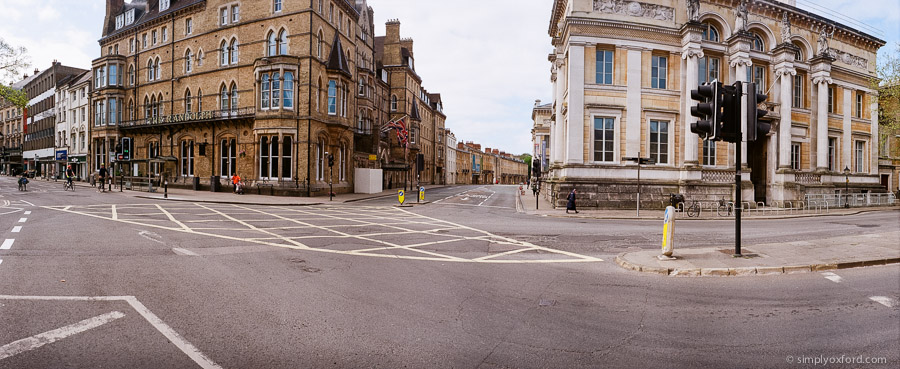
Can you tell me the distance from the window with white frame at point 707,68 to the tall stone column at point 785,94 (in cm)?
474

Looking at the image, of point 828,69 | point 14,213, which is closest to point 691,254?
point 14,213

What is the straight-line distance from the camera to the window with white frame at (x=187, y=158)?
35.8m

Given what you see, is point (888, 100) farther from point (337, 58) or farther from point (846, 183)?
point (337, 58)

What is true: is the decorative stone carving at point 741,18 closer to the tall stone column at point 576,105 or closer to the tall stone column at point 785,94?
the tall stone column at point 785,94

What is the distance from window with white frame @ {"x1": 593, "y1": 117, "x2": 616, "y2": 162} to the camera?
24.4m

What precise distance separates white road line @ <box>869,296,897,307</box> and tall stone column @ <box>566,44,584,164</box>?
61.2 feet

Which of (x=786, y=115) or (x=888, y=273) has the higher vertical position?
(x=786, y=115)

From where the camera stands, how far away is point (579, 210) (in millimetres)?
23234

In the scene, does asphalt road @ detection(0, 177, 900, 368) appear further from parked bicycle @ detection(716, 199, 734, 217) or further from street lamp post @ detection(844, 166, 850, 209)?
street lamp post @ detection(844, 166, 850, 209)

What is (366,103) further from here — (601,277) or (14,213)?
(601,277)

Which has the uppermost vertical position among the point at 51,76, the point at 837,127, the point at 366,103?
the point at 51,76

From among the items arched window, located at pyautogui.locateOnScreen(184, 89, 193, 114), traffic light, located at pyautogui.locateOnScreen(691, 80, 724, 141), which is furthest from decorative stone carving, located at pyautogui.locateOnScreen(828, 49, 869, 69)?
arched window, located at pyautogui.locateOnScreen(184, 89, 193, 114)

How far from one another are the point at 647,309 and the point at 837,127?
122 feet

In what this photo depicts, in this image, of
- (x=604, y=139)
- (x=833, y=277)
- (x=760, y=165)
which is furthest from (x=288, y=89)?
(x=760, y=165)
